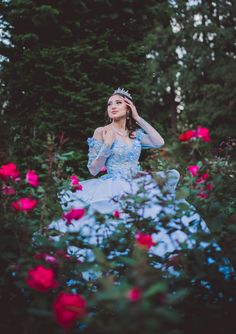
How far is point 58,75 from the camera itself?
23.2 feet

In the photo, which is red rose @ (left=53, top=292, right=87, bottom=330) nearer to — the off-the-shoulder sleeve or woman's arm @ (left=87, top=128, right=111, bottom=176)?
woman's arm @ (left=87, top=128, right=111, bottom=176)

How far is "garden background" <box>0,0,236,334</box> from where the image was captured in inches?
78.3

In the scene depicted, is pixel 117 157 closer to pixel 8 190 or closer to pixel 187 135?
pixel 8 190

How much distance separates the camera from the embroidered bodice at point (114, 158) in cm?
450

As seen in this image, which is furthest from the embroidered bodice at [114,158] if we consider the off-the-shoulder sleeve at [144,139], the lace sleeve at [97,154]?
the off-the-shoulder sleeve at [144,139]

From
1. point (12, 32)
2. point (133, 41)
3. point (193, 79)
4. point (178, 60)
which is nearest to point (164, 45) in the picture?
point (178, 60)

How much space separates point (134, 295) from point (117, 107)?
140 inches

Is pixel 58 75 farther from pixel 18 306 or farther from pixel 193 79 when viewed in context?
pixel 193 79

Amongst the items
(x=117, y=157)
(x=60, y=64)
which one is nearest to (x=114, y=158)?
(x=117, y=157)

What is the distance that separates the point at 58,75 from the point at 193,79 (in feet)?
32.2

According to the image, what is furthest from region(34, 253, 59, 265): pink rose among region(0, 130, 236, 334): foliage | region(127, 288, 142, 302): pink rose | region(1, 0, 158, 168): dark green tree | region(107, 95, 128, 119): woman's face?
region(1, 0, 158, 168): dark green tree

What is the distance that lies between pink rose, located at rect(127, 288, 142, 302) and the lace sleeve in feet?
10.4

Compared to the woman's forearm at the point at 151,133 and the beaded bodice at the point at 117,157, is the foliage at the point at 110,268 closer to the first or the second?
the beaded bodice at the point at 117,157

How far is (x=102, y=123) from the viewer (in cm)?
720
